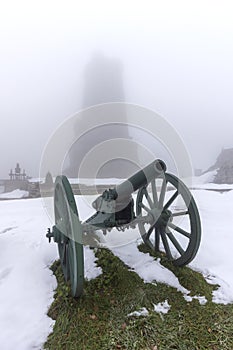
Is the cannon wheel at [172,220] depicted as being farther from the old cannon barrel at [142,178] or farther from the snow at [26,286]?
the snow at [26,286]

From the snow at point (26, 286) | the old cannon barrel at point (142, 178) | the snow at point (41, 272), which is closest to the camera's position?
the snow at point (26, 286)

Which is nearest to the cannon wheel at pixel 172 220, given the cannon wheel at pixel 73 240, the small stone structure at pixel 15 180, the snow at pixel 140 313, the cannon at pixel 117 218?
the cannon at pixel 117 218

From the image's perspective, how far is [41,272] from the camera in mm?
3738

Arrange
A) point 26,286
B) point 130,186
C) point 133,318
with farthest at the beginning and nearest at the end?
point 26,286 < point 130,186 < point 133,318

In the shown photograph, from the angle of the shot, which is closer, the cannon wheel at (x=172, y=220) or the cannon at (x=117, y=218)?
the cannon at (x=117, y=218)

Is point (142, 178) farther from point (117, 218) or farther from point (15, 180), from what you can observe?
point (15, 180)

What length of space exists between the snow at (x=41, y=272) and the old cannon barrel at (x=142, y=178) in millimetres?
1144

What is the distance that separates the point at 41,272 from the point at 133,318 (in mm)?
1670

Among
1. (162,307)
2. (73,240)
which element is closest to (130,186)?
(73,240)

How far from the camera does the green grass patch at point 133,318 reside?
7.83 feet

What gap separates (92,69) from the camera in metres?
35.6

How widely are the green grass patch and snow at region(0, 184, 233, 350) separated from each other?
13 cm

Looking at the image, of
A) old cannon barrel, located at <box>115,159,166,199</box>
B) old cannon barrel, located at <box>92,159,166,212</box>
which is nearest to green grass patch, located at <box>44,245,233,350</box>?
old cannon barrel, located at <box>92,159,166,212</box>

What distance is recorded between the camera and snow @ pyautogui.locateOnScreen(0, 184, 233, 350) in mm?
2742
